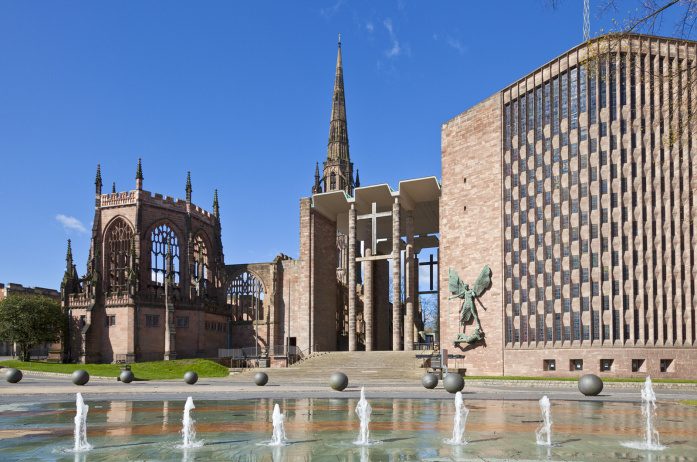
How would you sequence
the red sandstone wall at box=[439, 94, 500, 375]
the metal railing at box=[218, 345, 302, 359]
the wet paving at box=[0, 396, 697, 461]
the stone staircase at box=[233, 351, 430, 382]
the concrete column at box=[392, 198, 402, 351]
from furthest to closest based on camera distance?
1. the metal railing at box=[218, 345, 302, 359]
2. the concrete column at box=[392, 198, 402, 351]
3. the red sandstone wall at box=[439, 94, 500, 375]
4. the stone staircase at box=[233, 351, 430, 382]
5. the wet paving at box=[0, 396, 697, 461]

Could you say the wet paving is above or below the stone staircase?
above

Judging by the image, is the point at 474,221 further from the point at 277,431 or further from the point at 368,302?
the point at 277,431

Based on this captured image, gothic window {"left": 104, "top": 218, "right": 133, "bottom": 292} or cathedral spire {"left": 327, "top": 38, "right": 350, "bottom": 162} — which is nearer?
gothic window {"left": 104, "top": 218, "right": 133, "bottom": 292}

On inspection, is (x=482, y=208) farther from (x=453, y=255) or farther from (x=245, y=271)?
(x=245, y=271)

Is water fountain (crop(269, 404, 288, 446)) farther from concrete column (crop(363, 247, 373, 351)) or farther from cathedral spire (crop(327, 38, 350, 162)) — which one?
cathedral spire (crop(327, 38, 350, 162))

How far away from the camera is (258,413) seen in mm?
19188

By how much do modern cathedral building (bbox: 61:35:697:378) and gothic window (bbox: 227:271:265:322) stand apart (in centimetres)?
799

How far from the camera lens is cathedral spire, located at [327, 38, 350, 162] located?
112 meters

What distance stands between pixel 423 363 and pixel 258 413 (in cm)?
2941

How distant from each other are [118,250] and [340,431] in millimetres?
58865

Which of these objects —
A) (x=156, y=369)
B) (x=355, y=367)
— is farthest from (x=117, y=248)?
(x=355, y=367)

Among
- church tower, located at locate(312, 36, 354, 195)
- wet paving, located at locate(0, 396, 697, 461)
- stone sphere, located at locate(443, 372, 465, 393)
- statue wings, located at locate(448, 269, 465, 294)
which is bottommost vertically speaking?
stone sphere, located at locate(443, 372, 465, 393)

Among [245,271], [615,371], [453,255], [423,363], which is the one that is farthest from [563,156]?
[245,271]

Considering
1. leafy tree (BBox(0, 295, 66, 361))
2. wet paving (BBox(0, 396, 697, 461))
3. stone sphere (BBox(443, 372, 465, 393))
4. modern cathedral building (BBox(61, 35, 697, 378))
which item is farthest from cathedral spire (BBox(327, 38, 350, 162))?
wet paving (BBox(0, 396, 697, 461))
